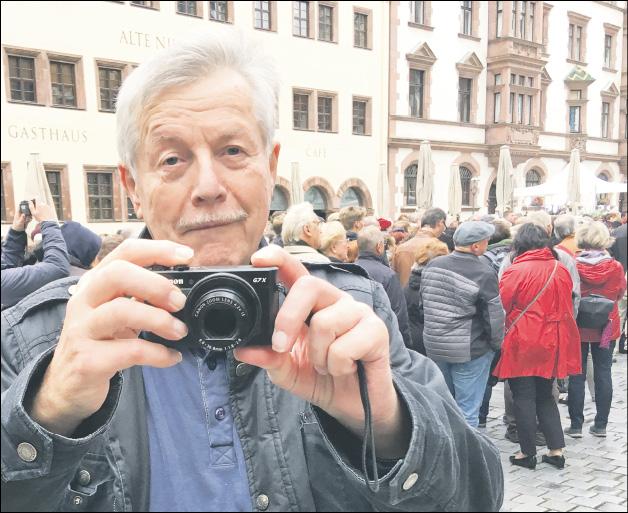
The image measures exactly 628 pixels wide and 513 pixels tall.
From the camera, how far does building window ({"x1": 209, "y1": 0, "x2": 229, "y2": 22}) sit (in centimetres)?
1477

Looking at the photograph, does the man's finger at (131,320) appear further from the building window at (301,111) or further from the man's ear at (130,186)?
the building window at (301,111)

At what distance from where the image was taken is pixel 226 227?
1.15 metres

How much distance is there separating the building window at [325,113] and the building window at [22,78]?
25.9ft

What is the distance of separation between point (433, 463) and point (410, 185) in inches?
771

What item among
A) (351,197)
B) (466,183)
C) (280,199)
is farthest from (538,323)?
(466,183)

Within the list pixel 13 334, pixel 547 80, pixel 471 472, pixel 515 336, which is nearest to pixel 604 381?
pixel 515 336

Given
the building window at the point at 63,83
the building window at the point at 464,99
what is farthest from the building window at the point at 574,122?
the building window at the point at 63,83

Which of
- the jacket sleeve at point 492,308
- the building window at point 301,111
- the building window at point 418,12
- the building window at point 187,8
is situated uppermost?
the building window at point 418,12

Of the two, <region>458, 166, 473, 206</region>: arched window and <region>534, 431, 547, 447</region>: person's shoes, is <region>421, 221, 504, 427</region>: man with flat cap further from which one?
<region>458, 166, 473, 206</region>: arched window

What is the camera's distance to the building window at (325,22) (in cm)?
1653

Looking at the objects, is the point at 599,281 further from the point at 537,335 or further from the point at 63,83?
the point at 63,83

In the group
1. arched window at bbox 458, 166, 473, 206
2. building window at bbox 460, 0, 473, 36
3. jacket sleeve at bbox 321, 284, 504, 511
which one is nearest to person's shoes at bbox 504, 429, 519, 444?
jacket sleeve at bbox 321, 284, 504, 511

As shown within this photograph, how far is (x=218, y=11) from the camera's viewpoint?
1494 cm

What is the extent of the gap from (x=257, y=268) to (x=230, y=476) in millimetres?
423
